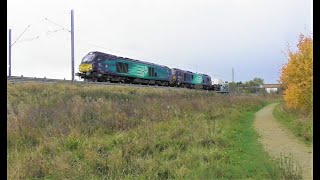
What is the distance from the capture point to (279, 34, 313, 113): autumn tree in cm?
2455

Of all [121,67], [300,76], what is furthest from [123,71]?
[300,76]

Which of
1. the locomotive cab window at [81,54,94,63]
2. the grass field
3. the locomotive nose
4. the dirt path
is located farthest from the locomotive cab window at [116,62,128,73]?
the dirt path

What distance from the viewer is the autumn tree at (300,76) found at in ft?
80.5

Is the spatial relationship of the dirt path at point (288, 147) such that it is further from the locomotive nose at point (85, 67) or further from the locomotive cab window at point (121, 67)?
the locomotive cab window at point (121, 67)

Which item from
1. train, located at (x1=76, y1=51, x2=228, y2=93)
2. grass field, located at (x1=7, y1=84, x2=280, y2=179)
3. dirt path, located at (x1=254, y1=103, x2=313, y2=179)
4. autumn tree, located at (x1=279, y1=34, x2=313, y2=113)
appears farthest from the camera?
train, located at (x1=76, y1=51, x2=228, y2=93)

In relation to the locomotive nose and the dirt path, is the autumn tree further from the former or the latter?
the locomotive nose

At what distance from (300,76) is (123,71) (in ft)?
61.4

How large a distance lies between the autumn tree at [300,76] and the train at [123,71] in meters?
17.0

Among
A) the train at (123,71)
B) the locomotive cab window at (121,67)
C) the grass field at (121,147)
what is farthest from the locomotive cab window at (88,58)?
the grass field at (121,147)

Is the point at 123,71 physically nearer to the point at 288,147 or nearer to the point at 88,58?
the point at 88,58

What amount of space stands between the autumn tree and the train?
17.0 m

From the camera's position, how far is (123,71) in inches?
1478

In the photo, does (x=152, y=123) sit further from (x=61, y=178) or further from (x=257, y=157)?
(x=61, y=178)
